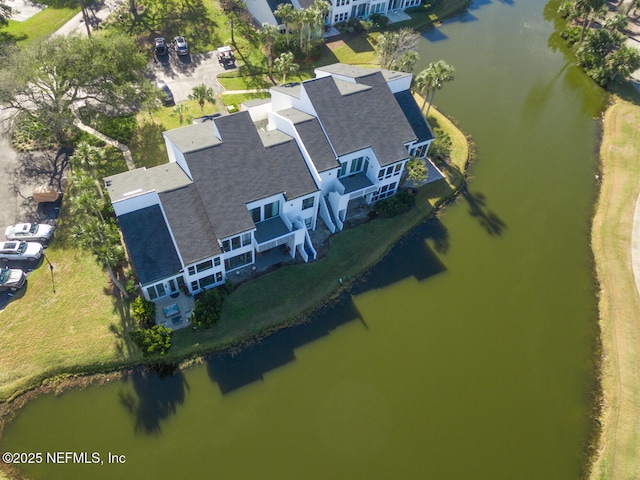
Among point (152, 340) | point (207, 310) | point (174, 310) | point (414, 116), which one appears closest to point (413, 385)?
point (207, 310)

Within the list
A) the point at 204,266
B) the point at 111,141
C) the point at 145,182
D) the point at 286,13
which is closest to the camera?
the point at 204,266

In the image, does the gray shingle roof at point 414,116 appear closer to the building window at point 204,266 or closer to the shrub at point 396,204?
the shrub at point 396,204

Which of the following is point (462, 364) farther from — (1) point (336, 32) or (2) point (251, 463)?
(1) point (336, 32)

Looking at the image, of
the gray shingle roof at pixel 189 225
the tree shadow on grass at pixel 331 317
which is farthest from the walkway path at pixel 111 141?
the tree shadow on grass at pixel 331 317

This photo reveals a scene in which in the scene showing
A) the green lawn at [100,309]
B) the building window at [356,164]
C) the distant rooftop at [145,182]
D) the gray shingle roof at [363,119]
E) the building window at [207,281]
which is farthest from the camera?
the building window at [356,164]

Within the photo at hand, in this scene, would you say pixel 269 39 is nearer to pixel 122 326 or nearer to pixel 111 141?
pixel 111 141

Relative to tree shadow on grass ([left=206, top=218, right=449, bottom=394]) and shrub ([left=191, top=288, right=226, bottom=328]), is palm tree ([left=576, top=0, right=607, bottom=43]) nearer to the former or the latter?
tree shadow on grass ([left=206, top=218, right=449, bottom=394])

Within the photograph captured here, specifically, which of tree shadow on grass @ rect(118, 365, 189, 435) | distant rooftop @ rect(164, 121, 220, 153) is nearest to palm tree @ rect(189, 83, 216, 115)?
distant rooftop @ rect(164, 121, 220, 153)
